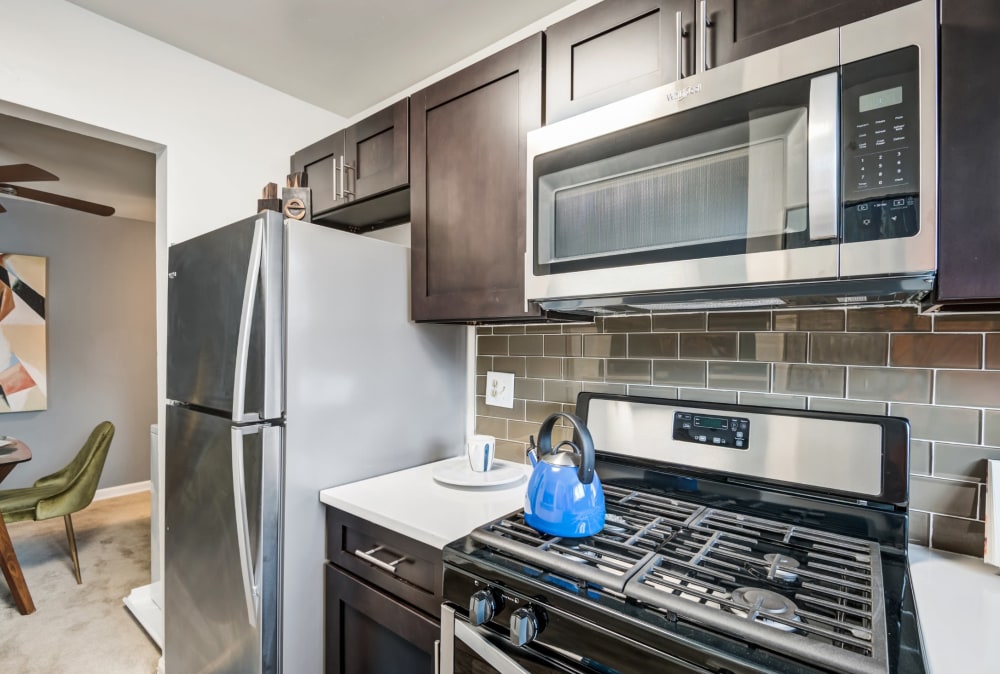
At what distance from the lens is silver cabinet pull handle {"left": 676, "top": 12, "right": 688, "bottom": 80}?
1021mm

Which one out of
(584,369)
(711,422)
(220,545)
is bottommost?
(220,545)

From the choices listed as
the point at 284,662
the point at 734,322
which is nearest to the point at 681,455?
the point at 734,322

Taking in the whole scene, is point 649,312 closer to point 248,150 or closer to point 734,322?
point 734,322

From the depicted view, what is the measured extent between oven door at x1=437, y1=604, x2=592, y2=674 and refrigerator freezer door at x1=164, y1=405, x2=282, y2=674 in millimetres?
603

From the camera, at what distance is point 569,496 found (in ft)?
3.21

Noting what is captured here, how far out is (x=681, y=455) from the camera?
4.19ft

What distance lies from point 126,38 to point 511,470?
219cm

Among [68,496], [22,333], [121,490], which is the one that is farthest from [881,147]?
[121,490]

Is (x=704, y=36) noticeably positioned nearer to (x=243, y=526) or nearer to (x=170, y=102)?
(x=243, y=526)

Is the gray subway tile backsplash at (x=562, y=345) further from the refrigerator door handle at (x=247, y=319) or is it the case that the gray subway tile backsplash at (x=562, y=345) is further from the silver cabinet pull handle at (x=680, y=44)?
the refrigerator door handle at (x=247, y=319)

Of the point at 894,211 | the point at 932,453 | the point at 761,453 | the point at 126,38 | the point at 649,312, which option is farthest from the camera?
the point at 126,38

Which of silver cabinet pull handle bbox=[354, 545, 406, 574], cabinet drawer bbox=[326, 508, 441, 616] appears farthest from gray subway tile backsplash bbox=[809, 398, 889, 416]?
silver cabinet pull handle bbox=[354, 545, 406, 574]

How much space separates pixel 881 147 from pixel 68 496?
13.2 feet

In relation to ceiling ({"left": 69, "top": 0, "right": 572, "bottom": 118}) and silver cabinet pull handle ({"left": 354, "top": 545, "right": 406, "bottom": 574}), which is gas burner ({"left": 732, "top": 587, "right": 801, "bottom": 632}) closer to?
silver cabinet pull handle ({"left": 354, "top": 545, "right": 406, "bottom": 574})
